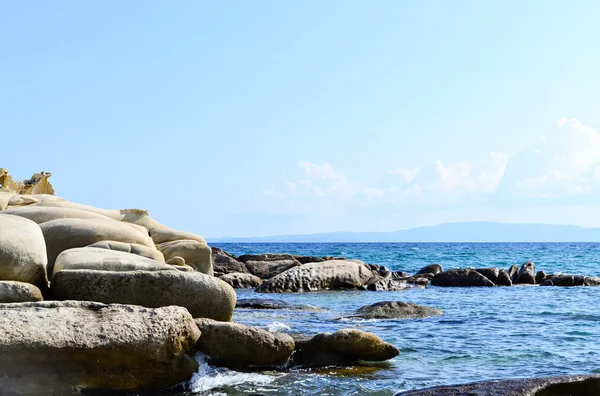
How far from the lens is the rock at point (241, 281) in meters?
29.4

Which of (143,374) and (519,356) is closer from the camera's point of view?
(143,374)

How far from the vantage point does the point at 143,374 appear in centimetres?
944

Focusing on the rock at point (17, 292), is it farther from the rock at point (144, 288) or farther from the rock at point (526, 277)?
the rock at point (526, 277)

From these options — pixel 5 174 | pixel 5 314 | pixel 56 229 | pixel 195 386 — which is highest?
pixel 5 174

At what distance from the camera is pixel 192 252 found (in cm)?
1752

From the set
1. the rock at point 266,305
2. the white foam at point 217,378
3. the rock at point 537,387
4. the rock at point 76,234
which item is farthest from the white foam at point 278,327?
the rock at point 537,387

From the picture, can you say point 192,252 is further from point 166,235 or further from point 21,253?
point 21,253

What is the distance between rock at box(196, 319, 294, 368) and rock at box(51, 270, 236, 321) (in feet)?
2.04

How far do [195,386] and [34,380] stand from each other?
210 centimetres

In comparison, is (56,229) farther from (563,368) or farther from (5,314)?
(563,368)

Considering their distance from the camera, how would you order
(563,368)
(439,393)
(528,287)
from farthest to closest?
(528,287)
(563,368)
(439,393)

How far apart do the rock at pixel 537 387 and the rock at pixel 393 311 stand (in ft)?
31.7

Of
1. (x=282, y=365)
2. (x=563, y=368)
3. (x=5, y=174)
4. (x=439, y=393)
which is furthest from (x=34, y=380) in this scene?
(x=5, y=174)

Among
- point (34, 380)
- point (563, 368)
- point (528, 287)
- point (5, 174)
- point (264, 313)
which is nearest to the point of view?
point (34, 380)
